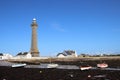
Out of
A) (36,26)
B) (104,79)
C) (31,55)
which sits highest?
(36,26)

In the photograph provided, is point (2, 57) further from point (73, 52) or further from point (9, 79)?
point (9, 79)

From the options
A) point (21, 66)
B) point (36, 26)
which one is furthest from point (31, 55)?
point (21, 66)

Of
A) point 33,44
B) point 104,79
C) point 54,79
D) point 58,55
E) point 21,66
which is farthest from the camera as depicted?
point 58,55

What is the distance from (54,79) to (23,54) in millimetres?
88014

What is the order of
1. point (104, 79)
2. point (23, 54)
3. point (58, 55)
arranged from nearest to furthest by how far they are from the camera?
point (104, 79)
point (23, 54)
point (58, 55)

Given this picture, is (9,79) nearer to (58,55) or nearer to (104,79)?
(104,79)

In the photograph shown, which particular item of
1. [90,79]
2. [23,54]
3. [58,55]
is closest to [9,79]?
[90,79]

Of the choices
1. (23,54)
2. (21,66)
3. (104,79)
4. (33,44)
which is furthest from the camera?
(23,54)

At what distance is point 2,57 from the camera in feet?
399

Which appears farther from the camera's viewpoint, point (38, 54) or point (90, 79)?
point (38, 54)

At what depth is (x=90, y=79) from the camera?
109 ft

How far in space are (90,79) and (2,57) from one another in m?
95.3

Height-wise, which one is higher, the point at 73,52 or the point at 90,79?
the point at 73,52

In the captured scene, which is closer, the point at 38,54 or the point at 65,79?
the point at 65,79
